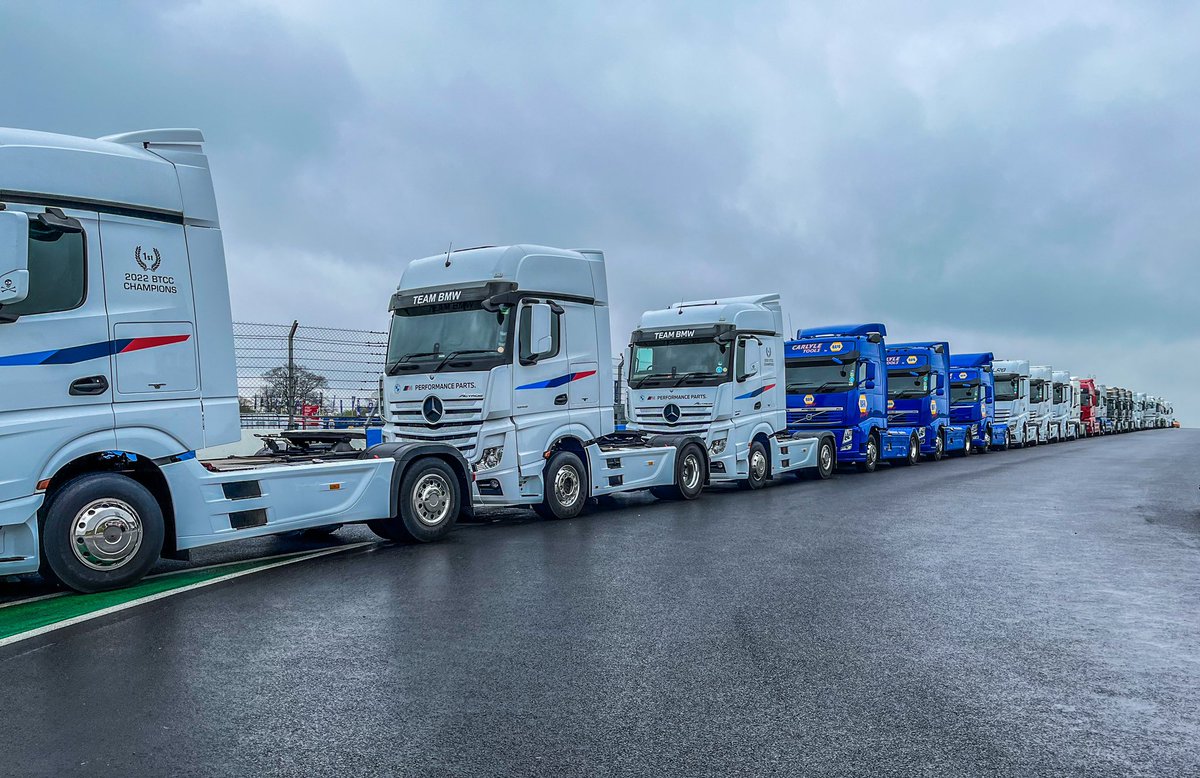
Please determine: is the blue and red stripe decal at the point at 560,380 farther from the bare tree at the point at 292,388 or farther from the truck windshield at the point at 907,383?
the truck windshield at the point at 907,383

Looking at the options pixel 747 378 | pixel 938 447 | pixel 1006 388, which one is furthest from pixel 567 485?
pixel 1006 388

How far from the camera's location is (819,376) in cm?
2069

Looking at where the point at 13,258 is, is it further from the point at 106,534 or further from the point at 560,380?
the point at 560,380

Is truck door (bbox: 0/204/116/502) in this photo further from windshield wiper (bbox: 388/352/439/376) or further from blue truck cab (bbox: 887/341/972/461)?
blue truck cab (bbox: 887/341/972/461)

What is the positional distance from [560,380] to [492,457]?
135cm

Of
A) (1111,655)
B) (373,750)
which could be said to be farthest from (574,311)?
(373,750)

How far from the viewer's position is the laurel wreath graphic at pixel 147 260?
7448 mm

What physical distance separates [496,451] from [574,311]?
6.93 feet

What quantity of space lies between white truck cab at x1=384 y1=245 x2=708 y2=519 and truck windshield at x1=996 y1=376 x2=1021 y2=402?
25743mm

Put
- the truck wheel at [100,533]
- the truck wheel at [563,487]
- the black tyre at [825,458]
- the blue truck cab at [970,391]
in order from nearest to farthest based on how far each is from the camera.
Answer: the truck wheel at [100,533], the truck wheel at [563,487], the black tyre at [825,458], the blue truck cab at [970,391]

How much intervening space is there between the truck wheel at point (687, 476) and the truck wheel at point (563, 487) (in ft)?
8.39

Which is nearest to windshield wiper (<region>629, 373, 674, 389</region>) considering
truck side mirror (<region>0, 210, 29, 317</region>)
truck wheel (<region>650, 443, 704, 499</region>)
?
truck wheel (<region>650, 443, 704, 499</region>)

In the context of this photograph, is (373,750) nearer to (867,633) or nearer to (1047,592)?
(867,633)

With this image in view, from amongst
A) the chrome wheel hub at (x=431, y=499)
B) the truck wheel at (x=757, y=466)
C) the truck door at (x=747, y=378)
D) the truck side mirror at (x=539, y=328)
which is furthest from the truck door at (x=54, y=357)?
the truck wheel at (x=757, y=466)
